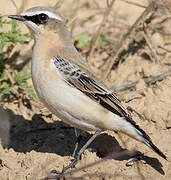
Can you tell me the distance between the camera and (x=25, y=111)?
27.7 feet

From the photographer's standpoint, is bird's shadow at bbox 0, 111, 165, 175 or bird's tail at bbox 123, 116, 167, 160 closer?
bird's tail at bbox 123, 116, 167, 160

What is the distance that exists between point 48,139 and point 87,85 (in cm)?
171

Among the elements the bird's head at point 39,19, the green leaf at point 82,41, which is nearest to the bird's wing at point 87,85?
the bird's head at point 39,19

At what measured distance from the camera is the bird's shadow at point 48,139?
6590 millimetres

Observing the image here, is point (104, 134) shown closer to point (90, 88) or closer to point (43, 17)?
point (90, 88)

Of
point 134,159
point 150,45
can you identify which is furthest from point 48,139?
point 150,45

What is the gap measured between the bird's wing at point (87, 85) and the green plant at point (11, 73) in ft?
6.09

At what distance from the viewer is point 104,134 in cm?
694

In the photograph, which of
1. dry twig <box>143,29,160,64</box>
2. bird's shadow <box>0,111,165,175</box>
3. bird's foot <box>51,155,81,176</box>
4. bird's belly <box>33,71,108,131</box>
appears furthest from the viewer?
dry twig <box>143,29,160,64</box>

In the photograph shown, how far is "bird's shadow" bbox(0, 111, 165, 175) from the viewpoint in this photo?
6590mm

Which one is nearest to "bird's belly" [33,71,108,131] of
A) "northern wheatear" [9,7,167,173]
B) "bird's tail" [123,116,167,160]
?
"northern wheatear" [9,7,167,173]

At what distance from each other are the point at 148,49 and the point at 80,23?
255 centimetres

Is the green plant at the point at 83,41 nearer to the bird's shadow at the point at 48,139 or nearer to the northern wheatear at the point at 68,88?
the bird's shadow at the point at 48,139

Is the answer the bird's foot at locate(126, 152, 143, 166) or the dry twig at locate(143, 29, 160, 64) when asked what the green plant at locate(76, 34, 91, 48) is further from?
the bird's foot at locate(126, 152, 143, 166)
